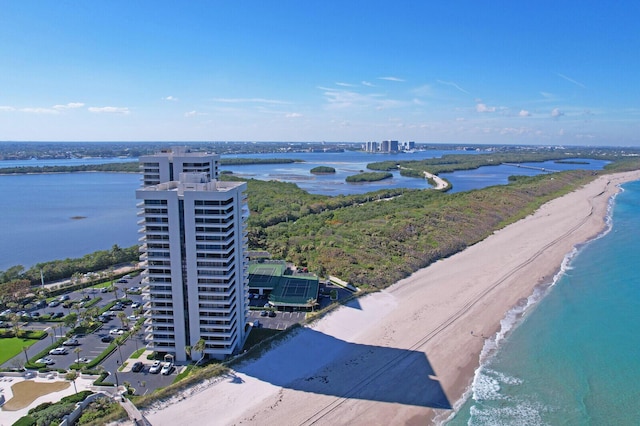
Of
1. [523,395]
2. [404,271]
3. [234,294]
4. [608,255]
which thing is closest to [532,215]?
[608,255]

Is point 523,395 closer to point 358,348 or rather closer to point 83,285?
point 358,348

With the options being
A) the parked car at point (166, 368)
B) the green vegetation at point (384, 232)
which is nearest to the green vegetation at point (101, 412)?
the parked car at point (166, 368)

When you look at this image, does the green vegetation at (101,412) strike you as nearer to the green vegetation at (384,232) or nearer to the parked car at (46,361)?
the parked car at (46,361)

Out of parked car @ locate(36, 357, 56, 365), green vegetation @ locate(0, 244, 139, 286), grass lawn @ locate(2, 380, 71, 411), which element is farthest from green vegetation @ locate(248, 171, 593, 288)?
grass lawn @ locate(2, 380, 71, 411)

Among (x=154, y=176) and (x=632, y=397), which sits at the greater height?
(x=154, y=176)

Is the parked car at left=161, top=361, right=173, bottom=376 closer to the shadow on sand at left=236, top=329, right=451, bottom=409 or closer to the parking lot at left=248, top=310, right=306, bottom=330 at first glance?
the shadow on sand at left=236, top=329, right=451, bottom=409

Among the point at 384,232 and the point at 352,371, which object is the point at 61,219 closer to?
the point at 384,232
